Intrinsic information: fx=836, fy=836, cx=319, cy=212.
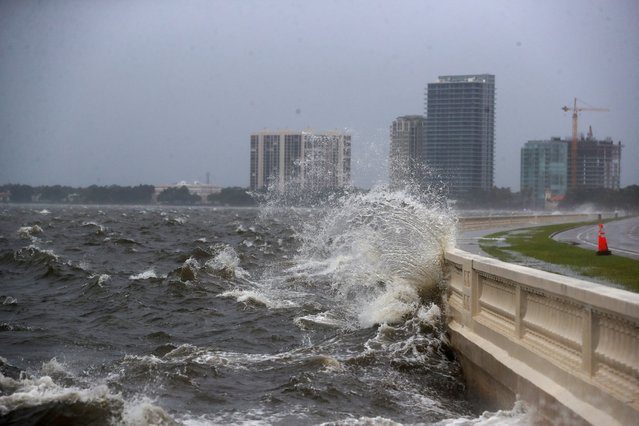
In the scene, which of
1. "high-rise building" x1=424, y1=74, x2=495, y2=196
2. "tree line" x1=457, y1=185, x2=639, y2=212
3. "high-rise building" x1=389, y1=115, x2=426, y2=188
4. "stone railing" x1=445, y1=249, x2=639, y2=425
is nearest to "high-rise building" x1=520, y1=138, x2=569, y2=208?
"tree line" x1=457, y1=185, x2=639, y2=212

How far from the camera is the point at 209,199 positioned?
7746 inches

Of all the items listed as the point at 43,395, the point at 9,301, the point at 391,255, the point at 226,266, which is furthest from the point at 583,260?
the point at 43,395

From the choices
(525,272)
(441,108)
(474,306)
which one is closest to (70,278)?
(474,306)

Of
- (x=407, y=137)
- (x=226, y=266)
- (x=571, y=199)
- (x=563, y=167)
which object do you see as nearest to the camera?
(x=226, y=266)

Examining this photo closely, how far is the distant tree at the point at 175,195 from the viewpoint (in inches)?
7554

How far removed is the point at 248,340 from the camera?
497 inches

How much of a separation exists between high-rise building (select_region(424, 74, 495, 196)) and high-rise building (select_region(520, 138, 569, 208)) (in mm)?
73851

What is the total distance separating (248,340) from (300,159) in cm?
4473

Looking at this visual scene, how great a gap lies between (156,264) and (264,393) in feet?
56.7

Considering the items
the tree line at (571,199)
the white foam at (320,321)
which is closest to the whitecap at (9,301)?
the white foam at (320,321)

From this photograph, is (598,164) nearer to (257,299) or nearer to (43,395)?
(257,299)

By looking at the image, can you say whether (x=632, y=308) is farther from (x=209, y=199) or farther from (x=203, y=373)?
(x=209, y=199)

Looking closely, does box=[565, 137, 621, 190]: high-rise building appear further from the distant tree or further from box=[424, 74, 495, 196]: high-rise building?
the distant tree

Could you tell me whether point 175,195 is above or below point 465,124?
below
